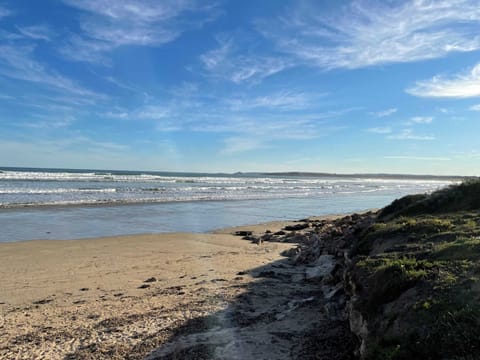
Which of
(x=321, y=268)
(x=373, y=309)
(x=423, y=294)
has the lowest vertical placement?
(x=321, y=268)

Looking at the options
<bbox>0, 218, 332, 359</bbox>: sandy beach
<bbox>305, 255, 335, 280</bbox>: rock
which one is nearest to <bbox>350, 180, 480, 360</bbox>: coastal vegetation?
<bbox>305, 255, 335, 280</bbox>: rock

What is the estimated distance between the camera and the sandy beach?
518cm

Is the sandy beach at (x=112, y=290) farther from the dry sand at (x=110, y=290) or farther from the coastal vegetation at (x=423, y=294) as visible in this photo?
the coastal vegetation at (x=423, y=294)

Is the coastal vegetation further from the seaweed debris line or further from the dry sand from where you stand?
the dry sand

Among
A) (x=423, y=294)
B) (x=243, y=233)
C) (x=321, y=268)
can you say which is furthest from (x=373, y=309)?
(x=243, y=233)

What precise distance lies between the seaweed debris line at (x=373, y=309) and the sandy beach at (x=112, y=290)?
516 millimetres

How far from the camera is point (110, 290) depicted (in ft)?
25.0

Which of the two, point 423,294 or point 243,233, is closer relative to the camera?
point 423,294

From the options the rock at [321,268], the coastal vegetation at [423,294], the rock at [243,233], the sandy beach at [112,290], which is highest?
the coastal vegetation at [423,294]

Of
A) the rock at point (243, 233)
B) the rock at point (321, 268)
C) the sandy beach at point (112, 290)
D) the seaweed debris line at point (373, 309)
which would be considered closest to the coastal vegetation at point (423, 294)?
the seaweed debris line at point (373, 309)

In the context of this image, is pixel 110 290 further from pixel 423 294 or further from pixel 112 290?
pixel 423 294

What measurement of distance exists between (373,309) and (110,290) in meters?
5.26

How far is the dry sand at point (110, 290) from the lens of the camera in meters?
5.19

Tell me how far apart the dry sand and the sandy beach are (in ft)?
0.05
